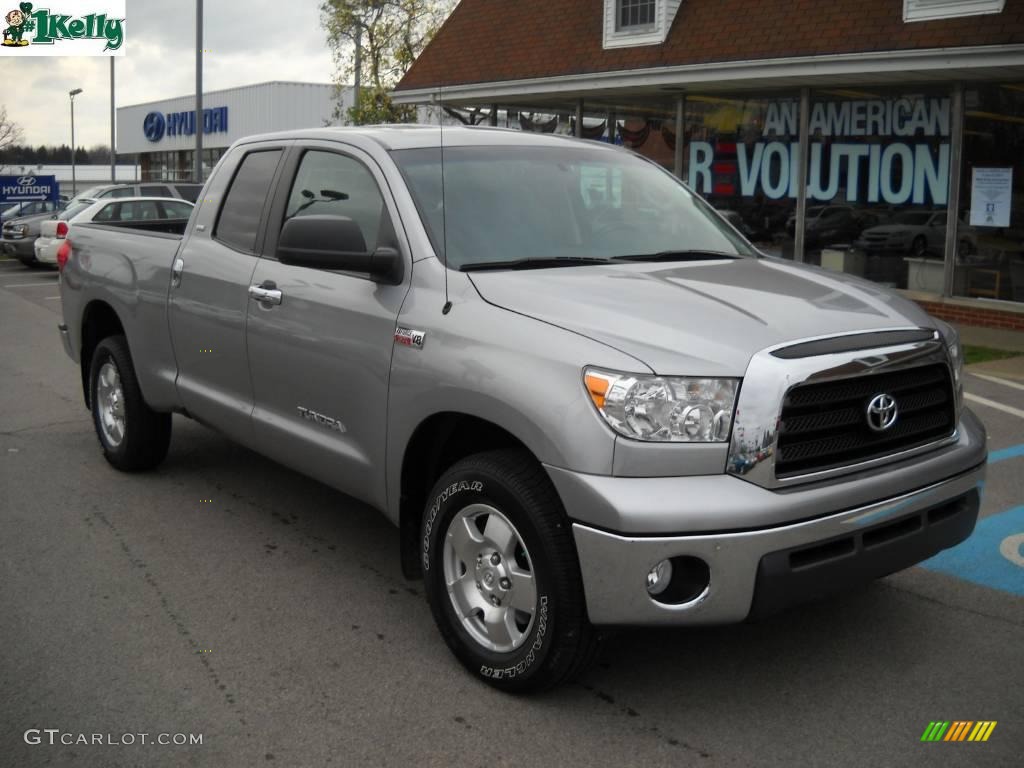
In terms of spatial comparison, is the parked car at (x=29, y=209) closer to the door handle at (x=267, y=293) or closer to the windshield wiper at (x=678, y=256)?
the door handle at (x=267, y=293)

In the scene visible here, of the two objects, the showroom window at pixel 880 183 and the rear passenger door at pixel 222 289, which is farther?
the showroom window at pixel 880 183

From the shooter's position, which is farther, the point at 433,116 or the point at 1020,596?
the point at 433,116

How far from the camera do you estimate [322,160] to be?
16.8 ft

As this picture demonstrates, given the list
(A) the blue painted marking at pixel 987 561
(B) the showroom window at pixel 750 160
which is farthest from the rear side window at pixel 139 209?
(A) the blue painted marking at pixel 987 561

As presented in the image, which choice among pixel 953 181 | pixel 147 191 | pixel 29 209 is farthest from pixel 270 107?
pixel 953 181

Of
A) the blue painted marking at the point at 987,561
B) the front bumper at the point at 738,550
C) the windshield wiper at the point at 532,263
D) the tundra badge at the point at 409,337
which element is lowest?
the blue painted marking at the point at 987,561

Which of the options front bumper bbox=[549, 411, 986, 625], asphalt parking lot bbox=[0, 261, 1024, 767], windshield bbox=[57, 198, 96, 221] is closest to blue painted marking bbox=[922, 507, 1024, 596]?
asphalt parking lot bbox=[0, 261, 1024, 767]

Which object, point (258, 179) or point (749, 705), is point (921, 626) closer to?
point (749, 705)

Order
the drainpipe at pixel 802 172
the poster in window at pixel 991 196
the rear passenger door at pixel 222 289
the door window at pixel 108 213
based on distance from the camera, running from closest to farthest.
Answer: the rear passenger door at pixel 222 289 < the poster in window at pixel 991 196 < the drainpipe at pixel 802 172 < the door window at pixel 108 213

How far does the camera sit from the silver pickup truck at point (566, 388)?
11.2 ft

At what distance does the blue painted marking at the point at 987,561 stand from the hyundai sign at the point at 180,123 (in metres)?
50.0

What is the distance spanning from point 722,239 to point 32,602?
3447 millimetres

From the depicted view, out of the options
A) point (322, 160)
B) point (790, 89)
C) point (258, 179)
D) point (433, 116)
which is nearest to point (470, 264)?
point (322, 160)

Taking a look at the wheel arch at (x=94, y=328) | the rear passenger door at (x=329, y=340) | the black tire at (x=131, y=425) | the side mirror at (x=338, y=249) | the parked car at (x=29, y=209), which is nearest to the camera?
the side mirror at (x=338, y=249)
